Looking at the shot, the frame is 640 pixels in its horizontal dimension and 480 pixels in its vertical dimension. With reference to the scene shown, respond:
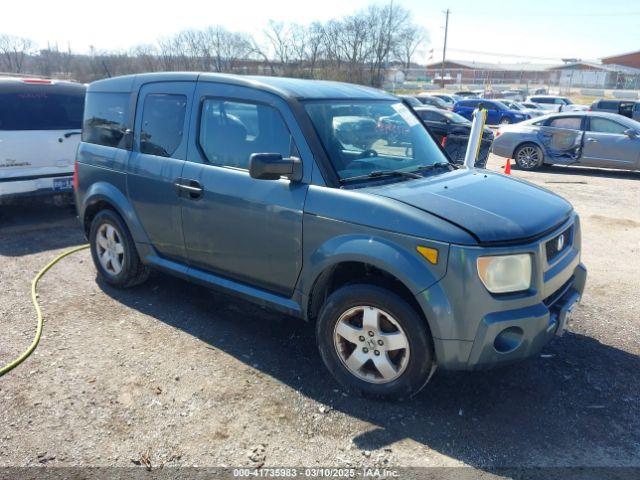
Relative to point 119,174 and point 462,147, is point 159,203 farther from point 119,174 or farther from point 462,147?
point 462,147

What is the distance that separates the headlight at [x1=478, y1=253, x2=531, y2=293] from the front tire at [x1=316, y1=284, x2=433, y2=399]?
46 centimetres

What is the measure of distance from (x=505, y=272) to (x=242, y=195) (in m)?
1.83

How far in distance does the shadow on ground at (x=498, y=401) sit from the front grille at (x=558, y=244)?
91 cm

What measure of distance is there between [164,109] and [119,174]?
768mm

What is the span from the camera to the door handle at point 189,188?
3.95 meters

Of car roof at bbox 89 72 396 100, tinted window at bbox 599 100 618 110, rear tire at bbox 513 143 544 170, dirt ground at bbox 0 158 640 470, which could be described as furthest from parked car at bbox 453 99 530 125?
car roof at bbox 89 72 396 100

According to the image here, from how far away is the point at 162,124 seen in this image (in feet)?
14.3

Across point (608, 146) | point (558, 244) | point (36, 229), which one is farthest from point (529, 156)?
point (36, 229)

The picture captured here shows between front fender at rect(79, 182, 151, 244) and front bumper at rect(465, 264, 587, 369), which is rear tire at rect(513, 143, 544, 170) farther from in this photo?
front fender at rect(79, 182, 151, 244)

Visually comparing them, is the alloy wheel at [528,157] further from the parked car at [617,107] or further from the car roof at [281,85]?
the car roof at [281,85]

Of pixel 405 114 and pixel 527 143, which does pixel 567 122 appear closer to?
pixel 527 143

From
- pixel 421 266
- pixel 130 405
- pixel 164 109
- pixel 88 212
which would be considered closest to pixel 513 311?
pixel 421 266

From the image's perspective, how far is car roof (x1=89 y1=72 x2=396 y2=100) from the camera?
3.75m

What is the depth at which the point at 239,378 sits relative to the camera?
3.59 meters
